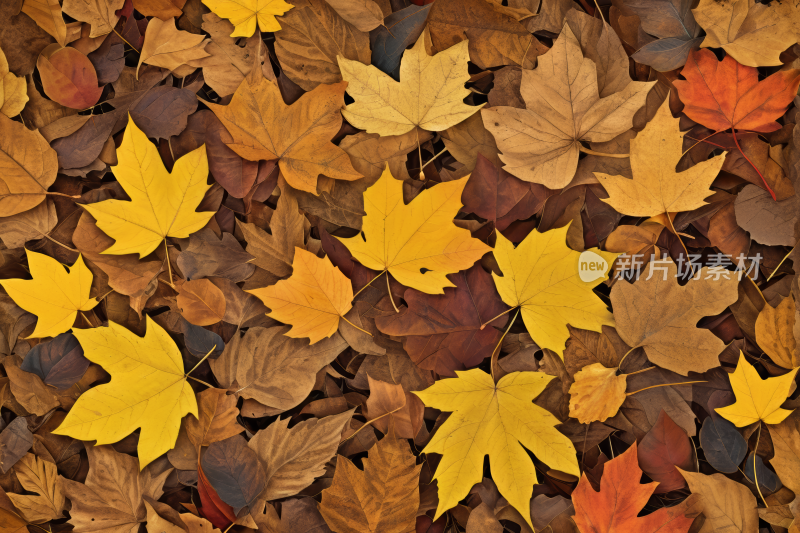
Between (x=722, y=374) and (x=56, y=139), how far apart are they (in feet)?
3.04

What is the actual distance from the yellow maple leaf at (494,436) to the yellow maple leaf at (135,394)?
32cm

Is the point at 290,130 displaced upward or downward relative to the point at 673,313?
upward

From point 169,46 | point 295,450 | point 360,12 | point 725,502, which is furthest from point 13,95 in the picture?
point 725,502

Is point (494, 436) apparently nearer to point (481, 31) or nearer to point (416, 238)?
point (416, 238)

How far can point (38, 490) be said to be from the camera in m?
0.57

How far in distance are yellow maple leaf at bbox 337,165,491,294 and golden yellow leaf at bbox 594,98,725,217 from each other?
0.61ft

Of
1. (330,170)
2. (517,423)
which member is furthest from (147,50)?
(517,423)

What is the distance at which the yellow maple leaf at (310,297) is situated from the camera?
0.53 m

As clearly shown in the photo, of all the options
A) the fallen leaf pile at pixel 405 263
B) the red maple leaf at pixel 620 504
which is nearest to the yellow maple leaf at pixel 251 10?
the fallen leaf pile at pixel 405 263

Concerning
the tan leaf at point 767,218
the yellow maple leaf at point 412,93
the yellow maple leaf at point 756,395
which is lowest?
the yellow maple leaf at point 756,395

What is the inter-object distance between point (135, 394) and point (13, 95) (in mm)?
418

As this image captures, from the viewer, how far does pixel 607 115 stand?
53cm

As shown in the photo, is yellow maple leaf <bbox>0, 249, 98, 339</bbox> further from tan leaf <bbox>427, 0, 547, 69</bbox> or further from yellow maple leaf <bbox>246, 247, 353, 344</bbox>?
tan leaf <bbox>427, 0, 547, 69</bbox>

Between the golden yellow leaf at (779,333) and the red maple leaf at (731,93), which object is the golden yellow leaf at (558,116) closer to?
the red maple leaf at (731,93)
